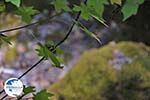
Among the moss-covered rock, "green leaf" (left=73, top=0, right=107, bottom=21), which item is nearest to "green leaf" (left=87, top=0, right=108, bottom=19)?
"green leaf" (left=73, top=0, right=107, bottom=21)

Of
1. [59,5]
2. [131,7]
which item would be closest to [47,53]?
[59,5]

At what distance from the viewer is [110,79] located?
13.6 ft

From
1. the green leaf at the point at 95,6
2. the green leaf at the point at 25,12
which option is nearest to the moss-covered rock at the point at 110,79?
the green leaf at the point at 25,12

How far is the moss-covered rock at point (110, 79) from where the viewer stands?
4.11m

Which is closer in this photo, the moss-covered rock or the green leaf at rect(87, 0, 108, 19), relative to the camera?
the green leaf at rect(87, 0, 108, 19)

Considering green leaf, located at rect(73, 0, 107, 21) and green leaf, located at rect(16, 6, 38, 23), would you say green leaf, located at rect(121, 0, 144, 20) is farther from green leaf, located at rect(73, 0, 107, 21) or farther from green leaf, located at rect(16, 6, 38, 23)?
green leaf, located at rect(16, 6, 38, 23)

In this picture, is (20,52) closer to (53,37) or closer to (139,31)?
(53,37)

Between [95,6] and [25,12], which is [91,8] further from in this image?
[25,12]

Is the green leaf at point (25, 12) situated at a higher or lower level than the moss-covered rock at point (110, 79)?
higher

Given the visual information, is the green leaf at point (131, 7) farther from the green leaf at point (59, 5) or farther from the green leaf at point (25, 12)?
the green leaf at point (25, 12)

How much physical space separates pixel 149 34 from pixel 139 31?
16cm

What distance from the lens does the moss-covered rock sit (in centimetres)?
411

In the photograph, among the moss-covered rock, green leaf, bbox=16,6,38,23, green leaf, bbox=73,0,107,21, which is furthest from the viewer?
the moss-covered rock

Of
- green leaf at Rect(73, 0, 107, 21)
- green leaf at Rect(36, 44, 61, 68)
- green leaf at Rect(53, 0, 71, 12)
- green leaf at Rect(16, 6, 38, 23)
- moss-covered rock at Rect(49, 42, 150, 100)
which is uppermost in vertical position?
green leaf at Rect(73, 0, 107, 21)
